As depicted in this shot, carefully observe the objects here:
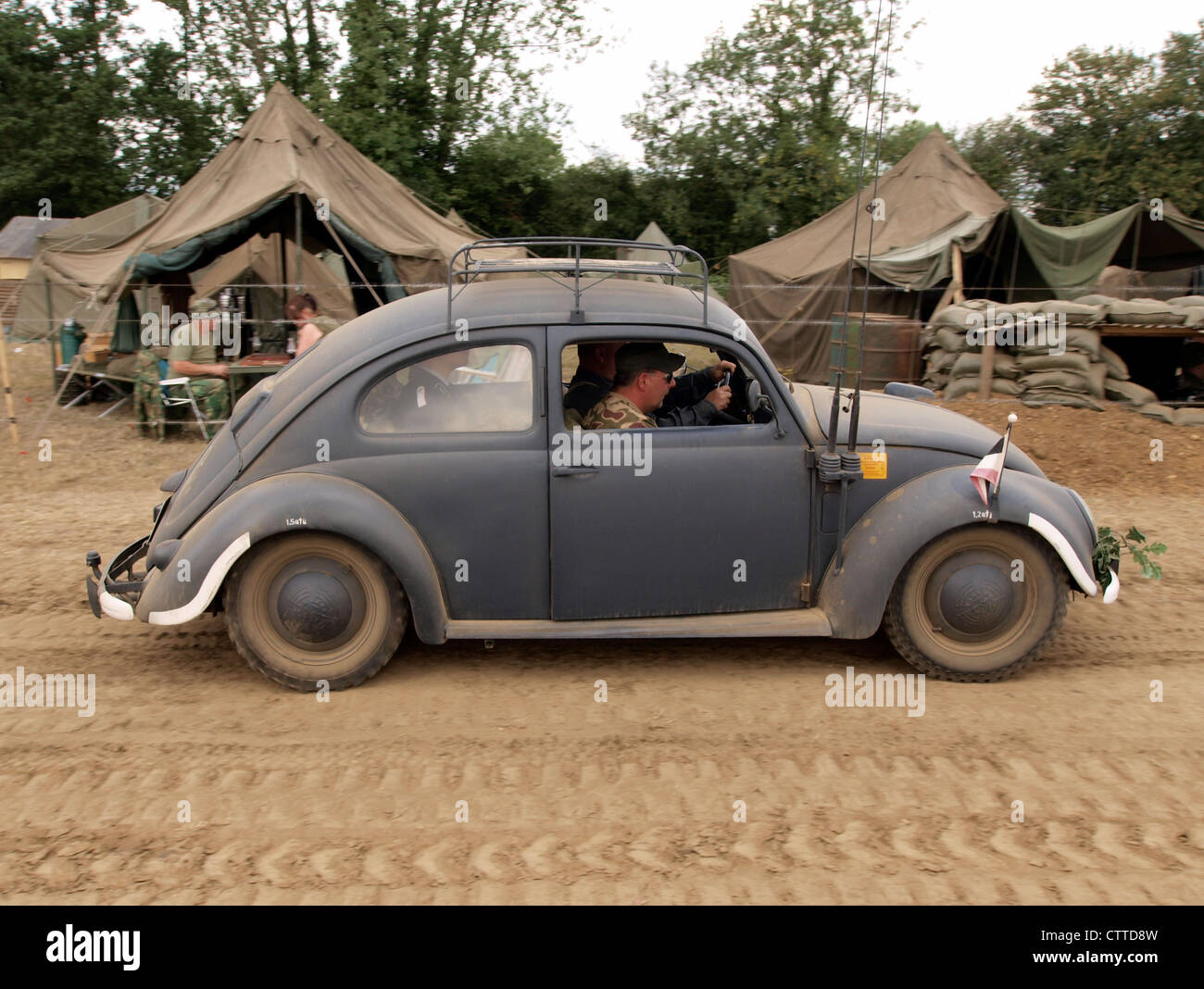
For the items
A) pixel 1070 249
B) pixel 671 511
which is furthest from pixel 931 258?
pixel 671 511

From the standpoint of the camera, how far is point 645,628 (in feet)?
15.2

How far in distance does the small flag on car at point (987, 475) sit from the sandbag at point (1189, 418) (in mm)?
7737

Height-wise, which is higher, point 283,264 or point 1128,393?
point 283,264

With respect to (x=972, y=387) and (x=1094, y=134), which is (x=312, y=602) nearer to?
(x=972, y=387)

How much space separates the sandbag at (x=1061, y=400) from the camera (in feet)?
37.7

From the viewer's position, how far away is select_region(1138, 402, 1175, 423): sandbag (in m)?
11.0

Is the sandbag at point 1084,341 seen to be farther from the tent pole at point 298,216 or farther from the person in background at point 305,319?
the tent pole at point 298,216

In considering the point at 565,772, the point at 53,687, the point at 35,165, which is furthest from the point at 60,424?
the point at 35,165

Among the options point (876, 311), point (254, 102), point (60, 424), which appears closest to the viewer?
point (60, 424)

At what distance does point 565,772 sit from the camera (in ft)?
13.1

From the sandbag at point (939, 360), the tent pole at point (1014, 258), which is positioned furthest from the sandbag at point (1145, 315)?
the tent pole at point (1014, 258)

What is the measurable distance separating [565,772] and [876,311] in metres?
14.0

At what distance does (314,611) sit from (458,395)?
115 cm

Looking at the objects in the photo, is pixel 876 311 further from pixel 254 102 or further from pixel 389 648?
pixel 254 102
